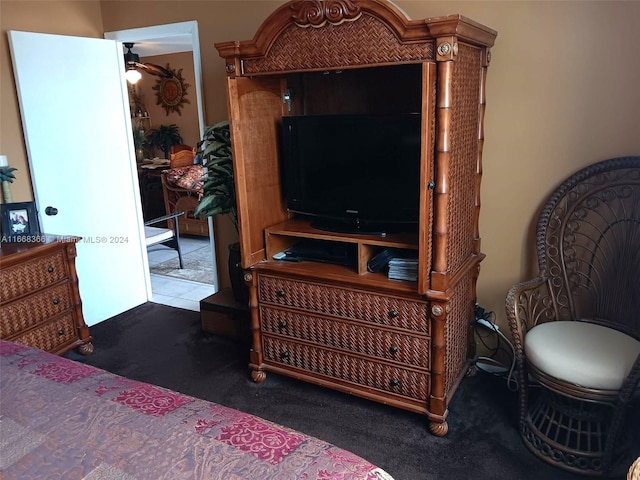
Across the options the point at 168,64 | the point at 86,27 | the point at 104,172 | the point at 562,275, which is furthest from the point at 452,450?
the point at 168,64

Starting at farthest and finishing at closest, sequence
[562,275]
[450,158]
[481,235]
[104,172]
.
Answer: [104,172] → [481,235] → [562,275] → [450,158]

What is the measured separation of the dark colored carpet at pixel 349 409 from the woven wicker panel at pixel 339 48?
1.64m

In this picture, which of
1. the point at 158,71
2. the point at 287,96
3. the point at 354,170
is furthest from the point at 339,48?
the point at 158,71

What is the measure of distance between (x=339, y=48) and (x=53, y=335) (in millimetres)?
2382

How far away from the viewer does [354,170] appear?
2488 mm

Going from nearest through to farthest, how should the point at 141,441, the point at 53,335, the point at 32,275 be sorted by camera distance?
1. the point at 141,441
2. the point at 32,275
3. the point at 53,335

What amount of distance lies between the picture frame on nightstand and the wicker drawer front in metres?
1.53

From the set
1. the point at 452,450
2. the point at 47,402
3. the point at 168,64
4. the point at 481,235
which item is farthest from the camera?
the point at 168,64

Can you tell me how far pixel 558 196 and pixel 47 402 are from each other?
218cm

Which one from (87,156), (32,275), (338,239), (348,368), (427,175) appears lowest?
(348,368)

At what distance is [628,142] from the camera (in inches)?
88.0

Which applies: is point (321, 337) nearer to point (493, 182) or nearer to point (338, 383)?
point (338, 383)

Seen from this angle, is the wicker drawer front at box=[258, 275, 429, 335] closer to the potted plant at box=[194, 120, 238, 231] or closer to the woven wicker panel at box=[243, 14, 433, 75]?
the potted plant at box=[194, 120, 238, 231]

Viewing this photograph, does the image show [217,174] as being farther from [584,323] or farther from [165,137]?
[165,137]
